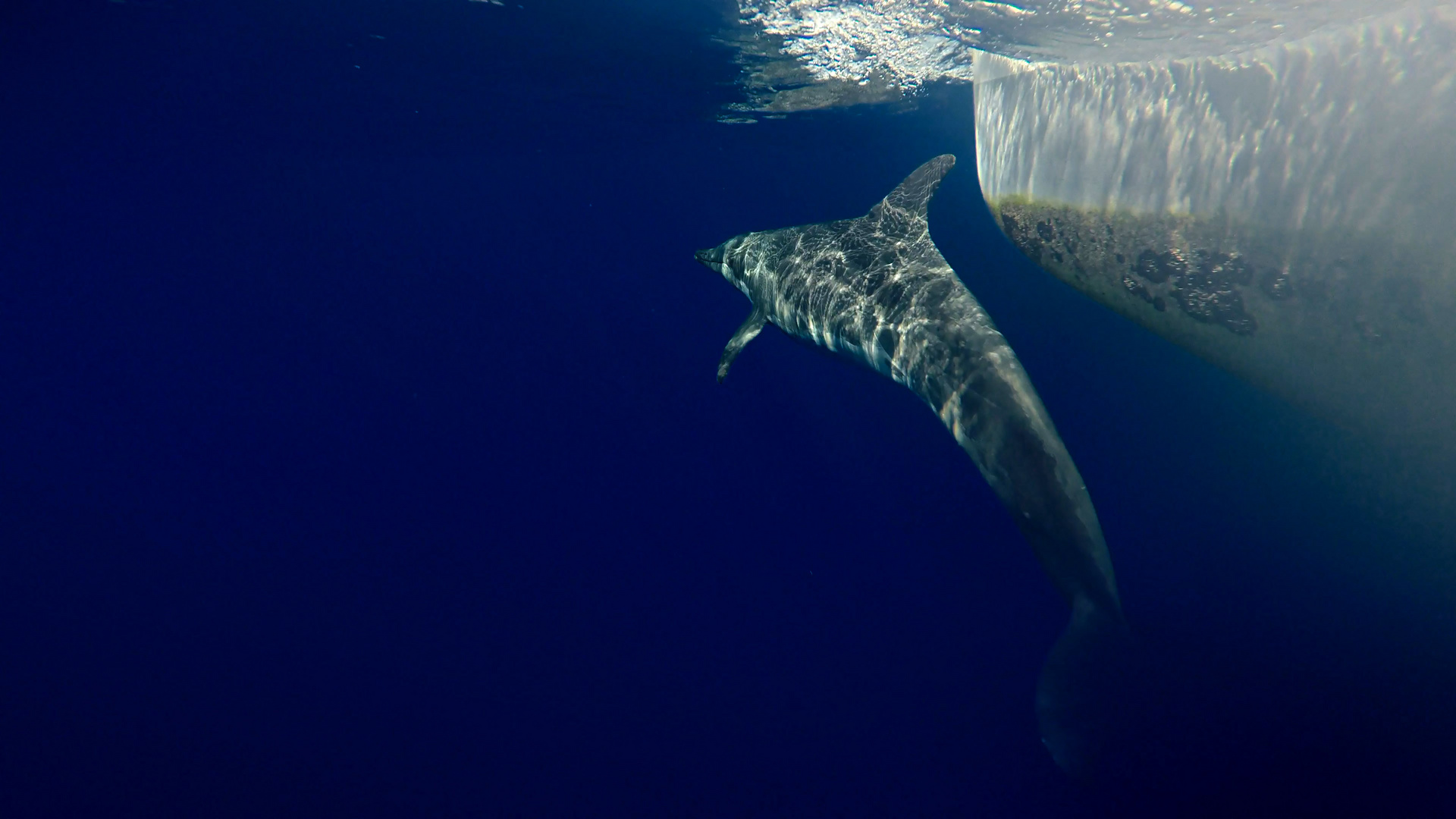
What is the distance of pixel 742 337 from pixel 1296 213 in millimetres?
6276

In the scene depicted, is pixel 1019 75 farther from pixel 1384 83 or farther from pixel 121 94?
pixel 121 94

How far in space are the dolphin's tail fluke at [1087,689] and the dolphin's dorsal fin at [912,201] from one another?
16.4 ft

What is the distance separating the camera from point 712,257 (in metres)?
11.2

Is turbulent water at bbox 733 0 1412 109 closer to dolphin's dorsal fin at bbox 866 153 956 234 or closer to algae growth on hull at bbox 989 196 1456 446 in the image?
algae growth on hull at bbox 989 196 1456 446

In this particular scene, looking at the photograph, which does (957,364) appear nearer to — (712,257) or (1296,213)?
(1296,213)

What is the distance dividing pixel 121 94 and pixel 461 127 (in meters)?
8.77

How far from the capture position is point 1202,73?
17.3 ft

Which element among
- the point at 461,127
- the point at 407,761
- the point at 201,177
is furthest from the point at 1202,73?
the point at 201,177

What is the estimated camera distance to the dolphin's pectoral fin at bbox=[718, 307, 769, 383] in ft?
30.2

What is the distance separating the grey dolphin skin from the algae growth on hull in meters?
1.34

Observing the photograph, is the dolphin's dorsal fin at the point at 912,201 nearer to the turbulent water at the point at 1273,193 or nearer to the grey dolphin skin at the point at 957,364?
the grey dolphin skin at the point at 957,364

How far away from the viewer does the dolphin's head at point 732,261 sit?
10.2 meters

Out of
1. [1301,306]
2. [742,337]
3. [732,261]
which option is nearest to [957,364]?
[1301,306]

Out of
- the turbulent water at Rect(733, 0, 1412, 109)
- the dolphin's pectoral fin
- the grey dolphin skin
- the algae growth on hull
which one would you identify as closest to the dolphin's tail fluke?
the grey dolphin skin
